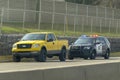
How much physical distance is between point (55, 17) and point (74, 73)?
35.2 m

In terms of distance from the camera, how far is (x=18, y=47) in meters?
30.1

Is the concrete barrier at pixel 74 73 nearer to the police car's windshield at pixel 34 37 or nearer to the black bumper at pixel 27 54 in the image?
the black bumper at pixel 27 54

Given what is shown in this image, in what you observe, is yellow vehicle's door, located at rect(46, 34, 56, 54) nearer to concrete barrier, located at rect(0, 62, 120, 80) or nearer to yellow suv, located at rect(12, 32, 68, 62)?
yellow suv, located at rect(12, 32, 68, 62)

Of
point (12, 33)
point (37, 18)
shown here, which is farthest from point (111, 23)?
point (12, 33)

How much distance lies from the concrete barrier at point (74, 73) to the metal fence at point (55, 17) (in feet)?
72.4

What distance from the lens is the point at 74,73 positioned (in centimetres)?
1259

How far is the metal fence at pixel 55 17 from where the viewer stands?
136 feet

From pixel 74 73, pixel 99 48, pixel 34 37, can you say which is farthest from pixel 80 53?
pixel 74 73

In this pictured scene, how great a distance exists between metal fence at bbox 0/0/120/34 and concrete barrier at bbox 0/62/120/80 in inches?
869

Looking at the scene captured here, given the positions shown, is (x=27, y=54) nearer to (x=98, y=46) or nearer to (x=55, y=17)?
(x=98, y=46)

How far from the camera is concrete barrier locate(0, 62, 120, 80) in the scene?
10305mm

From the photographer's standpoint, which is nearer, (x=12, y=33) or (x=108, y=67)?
(x=108, y=67)

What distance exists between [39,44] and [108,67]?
1524 centimetres

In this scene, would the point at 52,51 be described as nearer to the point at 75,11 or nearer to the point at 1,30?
the point at 1,30
